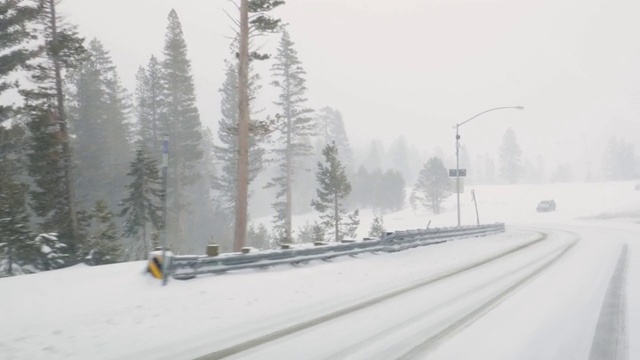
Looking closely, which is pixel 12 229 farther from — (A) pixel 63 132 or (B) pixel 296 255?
(B) pixel 296 255

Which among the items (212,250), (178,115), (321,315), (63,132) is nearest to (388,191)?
(178,115)

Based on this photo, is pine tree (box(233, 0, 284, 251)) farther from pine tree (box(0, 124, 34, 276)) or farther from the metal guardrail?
pine tree (box(0, 124, 34, 276))

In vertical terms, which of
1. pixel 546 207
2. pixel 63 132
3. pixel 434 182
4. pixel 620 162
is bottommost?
pixel 546 207

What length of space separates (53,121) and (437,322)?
58.4 feet

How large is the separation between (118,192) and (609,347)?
37284 mm

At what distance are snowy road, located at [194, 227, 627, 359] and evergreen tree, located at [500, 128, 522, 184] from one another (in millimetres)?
97011

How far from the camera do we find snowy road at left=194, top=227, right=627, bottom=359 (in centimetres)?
580

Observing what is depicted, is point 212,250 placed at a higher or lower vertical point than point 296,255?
higher

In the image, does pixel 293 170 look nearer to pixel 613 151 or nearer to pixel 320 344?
pixel 320 344

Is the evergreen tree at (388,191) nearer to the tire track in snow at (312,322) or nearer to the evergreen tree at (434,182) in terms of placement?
the evergreen tree at (434,182)

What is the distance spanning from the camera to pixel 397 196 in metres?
83.7

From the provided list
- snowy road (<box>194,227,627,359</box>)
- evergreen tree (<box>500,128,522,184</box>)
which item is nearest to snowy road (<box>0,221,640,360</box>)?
snowy road (<box>194,227,627,359</box>)

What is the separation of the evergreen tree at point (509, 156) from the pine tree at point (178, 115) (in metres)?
83.0

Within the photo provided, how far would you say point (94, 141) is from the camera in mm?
35156
